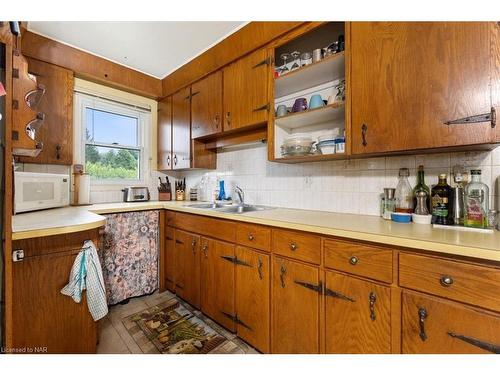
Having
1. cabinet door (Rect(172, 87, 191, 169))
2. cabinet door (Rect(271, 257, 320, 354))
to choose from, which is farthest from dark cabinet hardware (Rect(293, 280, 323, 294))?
cabinet door (Rect(172, 87, 191, 169))

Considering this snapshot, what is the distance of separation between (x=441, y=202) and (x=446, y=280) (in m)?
0.51

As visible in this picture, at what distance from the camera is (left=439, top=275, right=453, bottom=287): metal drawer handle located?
2.60 ft

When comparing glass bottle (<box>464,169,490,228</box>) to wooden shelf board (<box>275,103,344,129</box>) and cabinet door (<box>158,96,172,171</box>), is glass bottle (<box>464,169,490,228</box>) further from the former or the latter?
cabinet door (<box>158,96,172,171</box>)

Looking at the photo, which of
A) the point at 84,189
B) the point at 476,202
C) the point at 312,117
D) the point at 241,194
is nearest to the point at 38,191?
the point at 84,189

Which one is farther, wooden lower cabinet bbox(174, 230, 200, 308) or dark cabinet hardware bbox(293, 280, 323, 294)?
wooden lower cabinet bbox(174, 230, 200, 308)

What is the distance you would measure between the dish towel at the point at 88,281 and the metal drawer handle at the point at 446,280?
1666 millimetres

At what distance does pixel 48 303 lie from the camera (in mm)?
1198

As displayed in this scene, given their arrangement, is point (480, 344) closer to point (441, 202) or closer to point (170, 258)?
point (441, 202)

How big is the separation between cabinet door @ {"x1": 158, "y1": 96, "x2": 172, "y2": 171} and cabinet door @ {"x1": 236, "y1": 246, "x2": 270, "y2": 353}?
5.59ft

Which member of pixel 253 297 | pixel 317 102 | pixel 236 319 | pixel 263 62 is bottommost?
pixel 236 319

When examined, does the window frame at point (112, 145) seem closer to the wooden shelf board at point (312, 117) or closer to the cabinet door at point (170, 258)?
the cabinet door at point (170, 258)

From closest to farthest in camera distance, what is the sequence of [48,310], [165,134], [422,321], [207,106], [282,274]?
1. [422,321]
2. [48,310]
3. [282,274]
4. [207,106]
5. [165,134]

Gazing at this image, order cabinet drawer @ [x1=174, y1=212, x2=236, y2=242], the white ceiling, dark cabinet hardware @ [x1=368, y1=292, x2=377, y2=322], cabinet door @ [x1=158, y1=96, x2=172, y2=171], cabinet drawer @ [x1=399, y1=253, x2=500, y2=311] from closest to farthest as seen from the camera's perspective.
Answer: cabinet drawer @ [x1=399, y1=253, x2=500, y2=311]
dark cabinet hardware @ [x1=368, y1=292, x2=377, y2=322]
cabinet drawer @ [x1=174, y1=212, x2=236, y2=242]
the white ceiling
cabinet door @ [x1=158, y1=96, x2=172, y2=171]

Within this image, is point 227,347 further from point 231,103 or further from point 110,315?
point 231,103
